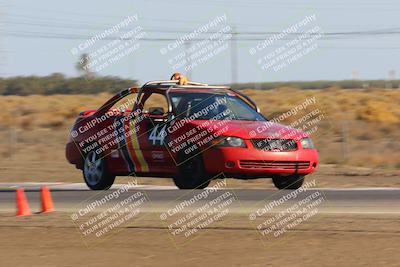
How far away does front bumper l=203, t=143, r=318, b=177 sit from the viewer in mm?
16516

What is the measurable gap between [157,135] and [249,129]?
5.20ft

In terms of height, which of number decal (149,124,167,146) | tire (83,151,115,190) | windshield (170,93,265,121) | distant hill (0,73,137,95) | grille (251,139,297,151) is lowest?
distant hill (0,73,137,95)

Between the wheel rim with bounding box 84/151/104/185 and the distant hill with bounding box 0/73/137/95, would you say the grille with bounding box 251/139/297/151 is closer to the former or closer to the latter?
the wheel rim with bounding box 84/151/104/185

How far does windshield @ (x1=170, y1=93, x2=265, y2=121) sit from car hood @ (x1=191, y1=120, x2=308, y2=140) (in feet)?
1.01

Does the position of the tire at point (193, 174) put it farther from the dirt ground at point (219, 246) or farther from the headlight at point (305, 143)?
the dirt ground at point (219, 246)

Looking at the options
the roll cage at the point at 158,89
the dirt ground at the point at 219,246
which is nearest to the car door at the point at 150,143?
the roll cage at the point at 158,89

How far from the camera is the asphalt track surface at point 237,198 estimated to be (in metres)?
15.2

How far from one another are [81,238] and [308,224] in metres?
2.84

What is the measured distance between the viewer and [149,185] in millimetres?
20281

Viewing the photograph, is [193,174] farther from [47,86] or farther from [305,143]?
[47,86]

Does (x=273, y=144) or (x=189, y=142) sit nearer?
(x=273, y=144)

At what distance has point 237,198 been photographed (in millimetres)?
16641

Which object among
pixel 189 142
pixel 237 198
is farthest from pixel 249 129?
pixel 237 198

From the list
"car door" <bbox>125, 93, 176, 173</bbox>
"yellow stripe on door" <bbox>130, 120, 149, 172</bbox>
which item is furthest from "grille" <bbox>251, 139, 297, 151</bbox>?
"yellow stripe on door" <bbox>130, 120, 149, 172</bbox>
